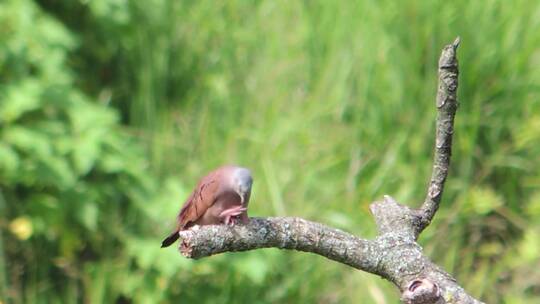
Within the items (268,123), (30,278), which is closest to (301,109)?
(268,123)

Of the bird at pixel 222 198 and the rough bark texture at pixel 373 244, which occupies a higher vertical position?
the bird at pixel 222 198

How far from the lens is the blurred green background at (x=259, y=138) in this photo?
12.1ft

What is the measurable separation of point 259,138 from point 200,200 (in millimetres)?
2708

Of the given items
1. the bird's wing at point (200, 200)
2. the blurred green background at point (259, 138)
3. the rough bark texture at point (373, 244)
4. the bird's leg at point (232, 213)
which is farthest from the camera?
the blurred green background at point (259, 138)

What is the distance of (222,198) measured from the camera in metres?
1.35

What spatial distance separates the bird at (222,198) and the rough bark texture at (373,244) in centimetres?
6

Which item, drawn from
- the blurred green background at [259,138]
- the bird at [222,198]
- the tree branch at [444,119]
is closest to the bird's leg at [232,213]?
the bird at [222,198]

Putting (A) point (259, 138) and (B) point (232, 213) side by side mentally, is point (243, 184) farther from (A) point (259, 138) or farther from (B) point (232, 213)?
(A) point (259, 138)

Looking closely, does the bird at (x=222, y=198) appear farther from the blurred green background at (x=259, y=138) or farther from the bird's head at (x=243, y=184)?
the blurred green background at (x=259, y=138)

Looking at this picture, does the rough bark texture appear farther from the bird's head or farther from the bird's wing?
the bird's wing

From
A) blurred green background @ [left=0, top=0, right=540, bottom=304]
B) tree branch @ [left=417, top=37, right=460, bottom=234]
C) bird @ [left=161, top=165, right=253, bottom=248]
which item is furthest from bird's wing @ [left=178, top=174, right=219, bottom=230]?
blurred green background @ [left=0, top=0, right=540, bottom=304]

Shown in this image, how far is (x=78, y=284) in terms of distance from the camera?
13.0 ft

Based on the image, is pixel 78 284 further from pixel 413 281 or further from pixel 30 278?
pixel 413 281

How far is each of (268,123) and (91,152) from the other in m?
0.96
